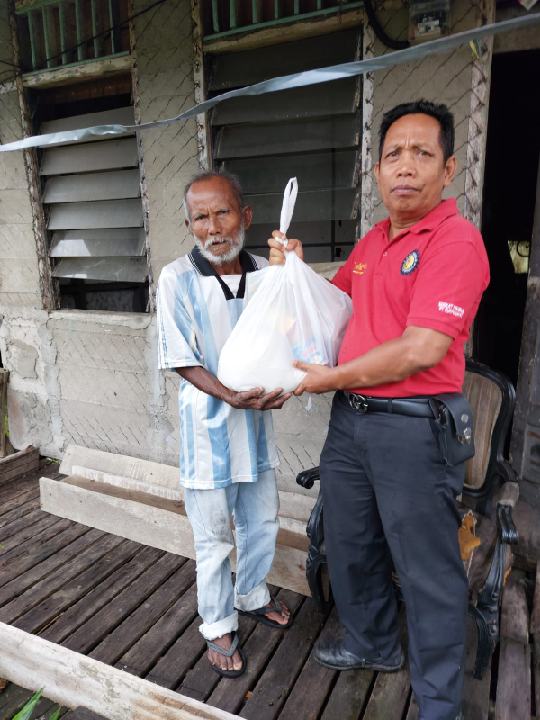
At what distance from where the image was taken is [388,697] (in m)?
2.01

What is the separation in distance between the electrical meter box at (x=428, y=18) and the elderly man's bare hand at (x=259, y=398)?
1942mm

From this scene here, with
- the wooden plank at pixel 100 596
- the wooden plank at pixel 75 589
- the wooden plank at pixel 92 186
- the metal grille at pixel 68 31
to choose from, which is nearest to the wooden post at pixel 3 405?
the wooden plank at pixel 92 186

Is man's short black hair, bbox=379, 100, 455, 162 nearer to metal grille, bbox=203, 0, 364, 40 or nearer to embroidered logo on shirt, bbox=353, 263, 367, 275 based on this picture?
embroidered logo on shirt, bbox=353, 263, 367, 275

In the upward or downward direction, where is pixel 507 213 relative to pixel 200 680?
upward

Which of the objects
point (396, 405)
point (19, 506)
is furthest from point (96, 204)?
point (396, 405)

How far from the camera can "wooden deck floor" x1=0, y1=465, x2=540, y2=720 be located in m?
2.00

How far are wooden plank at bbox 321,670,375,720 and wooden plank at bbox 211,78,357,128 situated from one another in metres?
2.82

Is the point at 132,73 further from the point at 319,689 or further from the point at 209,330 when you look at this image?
the point at 319,689

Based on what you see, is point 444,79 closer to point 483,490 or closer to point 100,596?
point 483,490

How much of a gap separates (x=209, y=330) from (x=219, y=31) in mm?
2090

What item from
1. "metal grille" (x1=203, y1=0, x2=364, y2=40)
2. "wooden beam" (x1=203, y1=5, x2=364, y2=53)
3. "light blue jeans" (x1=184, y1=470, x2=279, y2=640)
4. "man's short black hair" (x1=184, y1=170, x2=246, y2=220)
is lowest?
"light blue jeans" (x1=184, y1=470, x2=279, y2=640)

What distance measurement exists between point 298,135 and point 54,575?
2.98 meters

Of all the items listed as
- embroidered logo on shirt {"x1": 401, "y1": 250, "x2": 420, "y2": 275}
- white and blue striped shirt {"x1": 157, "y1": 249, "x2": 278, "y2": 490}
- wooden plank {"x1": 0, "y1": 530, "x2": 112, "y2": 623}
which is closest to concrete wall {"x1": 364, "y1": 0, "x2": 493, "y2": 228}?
embroidered logo on shirt {"x1": 401, "y1": 250, "x2": 420, "y2": 275}

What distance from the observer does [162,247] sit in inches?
133
